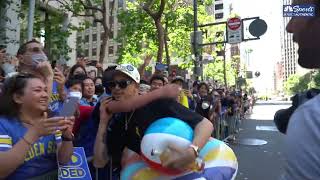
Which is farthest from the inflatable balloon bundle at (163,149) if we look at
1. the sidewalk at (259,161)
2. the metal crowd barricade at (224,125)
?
the metal crowd barricade at (224,125)

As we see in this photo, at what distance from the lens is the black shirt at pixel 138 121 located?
279 cm

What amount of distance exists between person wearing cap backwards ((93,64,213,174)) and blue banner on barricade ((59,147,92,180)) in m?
0.11

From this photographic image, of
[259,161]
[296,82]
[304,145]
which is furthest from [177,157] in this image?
[296,82]

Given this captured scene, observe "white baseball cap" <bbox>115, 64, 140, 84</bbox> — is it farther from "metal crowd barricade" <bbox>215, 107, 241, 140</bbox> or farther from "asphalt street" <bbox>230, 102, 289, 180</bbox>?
"metal crowd barricade" <bbox>215, 107, 241, 140</bbox>

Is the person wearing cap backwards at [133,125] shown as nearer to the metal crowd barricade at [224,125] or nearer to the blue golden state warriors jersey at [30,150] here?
the blue golden state warriors jersey at [30,150]

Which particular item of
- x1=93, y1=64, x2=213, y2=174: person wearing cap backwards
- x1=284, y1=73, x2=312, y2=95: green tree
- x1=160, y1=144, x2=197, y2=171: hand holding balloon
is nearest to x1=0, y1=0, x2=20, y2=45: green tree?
x1=93, y1=64, x2=213, y2=174: person wearing cap backwards

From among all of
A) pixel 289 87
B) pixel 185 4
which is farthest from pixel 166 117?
pixel 289 87

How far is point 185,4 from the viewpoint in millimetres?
30391

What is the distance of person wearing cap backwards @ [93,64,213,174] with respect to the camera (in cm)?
252

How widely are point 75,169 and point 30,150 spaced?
0.42 metres

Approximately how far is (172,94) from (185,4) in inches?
1109

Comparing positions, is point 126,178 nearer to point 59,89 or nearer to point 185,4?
point 59,89

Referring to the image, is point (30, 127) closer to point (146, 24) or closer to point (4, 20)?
point (4, 20)

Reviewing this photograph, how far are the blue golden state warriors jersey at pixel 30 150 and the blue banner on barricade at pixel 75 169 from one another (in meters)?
0.07
